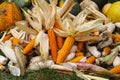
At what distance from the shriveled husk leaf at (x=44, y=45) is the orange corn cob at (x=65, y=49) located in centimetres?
15

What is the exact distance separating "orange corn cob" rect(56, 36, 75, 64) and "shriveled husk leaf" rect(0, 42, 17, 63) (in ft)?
1.66

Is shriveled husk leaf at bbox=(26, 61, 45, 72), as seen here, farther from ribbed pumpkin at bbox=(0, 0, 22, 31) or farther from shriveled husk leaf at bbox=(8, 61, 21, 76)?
ribbed pumpkin at bbox=(0, 0, 22, 31)

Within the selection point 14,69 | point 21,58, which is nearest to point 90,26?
point 21,58

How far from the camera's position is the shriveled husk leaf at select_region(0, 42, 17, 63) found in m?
4.91

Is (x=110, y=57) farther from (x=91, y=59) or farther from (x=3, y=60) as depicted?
(x=3, y=60)

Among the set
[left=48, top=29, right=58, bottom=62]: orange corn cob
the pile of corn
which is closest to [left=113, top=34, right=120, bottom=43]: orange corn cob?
the pile of corn

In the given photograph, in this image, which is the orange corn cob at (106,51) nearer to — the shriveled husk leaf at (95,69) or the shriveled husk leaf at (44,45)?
the shriveled husk leaf at (95,69)

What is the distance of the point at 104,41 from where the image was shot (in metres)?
5.05

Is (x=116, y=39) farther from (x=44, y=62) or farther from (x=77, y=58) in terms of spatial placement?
(x=44, y=62)

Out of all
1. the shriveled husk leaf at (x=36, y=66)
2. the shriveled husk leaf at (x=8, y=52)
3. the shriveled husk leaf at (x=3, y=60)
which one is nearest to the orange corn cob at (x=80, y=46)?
the shriveled husk leaf at (x=36, y=66)

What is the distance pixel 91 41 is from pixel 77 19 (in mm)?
323

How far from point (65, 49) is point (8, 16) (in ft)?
3.77

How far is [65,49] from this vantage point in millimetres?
4871

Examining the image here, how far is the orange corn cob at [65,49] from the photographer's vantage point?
4.83m
